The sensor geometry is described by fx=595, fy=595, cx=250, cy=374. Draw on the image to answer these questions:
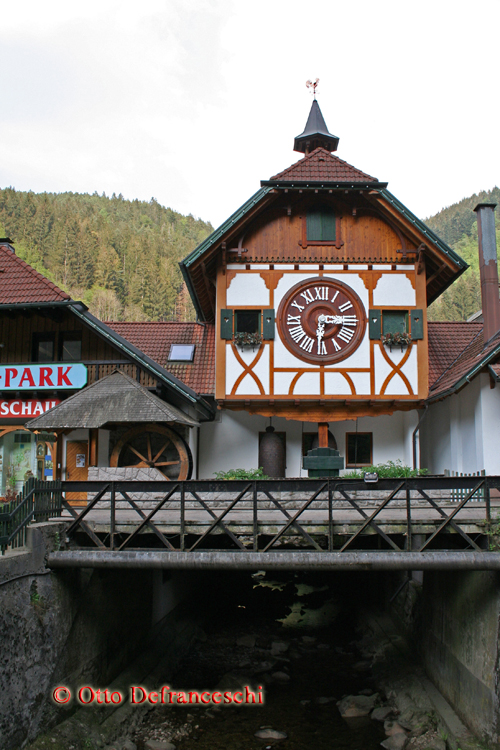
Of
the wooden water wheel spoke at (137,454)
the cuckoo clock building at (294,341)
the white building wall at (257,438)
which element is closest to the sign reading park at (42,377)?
the cuckoo clock building at (294,341)

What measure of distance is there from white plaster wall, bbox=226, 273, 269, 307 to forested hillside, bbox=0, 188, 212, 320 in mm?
45684

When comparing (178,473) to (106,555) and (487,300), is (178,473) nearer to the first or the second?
(106,555)

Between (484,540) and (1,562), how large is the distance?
749cm

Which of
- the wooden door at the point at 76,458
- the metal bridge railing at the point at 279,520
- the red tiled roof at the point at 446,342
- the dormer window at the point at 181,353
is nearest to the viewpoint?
the metal bridge railing at the point at 279,520

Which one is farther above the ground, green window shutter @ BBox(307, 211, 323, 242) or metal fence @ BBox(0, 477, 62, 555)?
green window shutter @ BBox(307, 211, 323, 242)

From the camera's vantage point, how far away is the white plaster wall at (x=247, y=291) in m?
16.4

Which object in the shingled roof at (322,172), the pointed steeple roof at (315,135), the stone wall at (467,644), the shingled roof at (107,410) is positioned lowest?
the stone wall at (467,644)

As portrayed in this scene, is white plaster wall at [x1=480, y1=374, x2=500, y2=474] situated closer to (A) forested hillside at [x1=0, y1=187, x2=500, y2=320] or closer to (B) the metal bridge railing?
(B) the metal bridge railing

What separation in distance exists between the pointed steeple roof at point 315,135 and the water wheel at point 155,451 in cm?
1269

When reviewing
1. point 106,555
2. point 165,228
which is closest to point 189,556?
point 106,555

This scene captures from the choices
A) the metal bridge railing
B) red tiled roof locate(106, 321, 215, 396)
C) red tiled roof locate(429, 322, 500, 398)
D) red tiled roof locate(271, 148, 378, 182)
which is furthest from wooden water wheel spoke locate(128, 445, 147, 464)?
red tiled roof locate(271, 148, 378, 182)

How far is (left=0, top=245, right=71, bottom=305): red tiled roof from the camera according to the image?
55.7 ft

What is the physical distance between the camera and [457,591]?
10516 millimetres

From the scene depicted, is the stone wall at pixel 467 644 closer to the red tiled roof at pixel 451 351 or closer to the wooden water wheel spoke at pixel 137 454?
the red tiled roof at pixel 451 351
